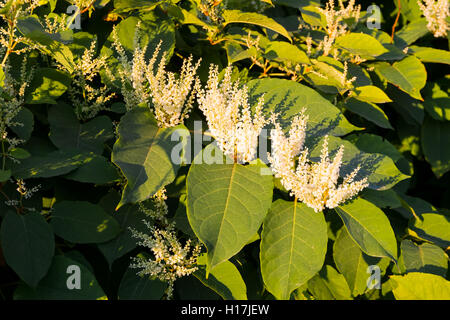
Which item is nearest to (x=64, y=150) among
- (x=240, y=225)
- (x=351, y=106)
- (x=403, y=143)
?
(x=240, y=225)

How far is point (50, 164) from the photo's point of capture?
1586mm

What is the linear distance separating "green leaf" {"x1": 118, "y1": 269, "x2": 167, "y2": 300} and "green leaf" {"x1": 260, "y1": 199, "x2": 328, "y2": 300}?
363mm

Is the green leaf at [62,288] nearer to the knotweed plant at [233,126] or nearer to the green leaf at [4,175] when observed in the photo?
the green leaf at [4,175]

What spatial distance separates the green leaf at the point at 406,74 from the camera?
2432 millimetres

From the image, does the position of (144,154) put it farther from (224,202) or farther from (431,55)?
(431,55)

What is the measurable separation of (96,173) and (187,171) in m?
0.37

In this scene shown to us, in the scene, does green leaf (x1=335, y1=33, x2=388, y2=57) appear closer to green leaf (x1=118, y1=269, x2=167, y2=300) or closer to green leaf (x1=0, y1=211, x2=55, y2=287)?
green leaf (x1=118, y1=269, x2=167, y2=300)

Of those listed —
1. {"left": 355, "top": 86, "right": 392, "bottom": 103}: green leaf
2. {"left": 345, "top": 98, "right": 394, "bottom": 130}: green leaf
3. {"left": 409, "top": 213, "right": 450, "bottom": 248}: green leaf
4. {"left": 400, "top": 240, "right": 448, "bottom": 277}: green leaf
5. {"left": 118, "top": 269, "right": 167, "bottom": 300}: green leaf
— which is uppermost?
{"left": 355, "top": 86, "right": 392, "bottom": 103}: green leaf

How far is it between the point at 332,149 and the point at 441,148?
5.25ft

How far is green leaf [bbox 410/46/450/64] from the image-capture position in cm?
261

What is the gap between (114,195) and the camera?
1.72 m

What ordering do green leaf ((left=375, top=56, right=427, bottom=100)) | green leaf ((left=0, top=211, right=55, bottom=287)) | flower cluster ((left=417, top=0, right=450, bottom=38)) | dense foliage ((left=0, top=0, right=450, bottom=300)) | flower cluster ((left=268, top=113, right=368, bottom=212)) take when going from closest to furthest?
green leaf ((left=0, top=211, right=55, bottom=287))
dense foliage ((left=0, top=0, right=450, bottom=300))
flower cluster ((left=268, top=113, right=368, bottom=212))
green leaf ((left=375, top=56, right=427, bottom=100))
flower cluster ((left=417, top=0, right=450, bottom=38))

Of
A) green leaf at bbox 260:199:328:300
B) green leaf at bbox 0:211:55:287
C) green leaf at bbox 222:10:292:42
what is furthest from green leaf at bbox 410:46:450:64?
green leaf at bbox 0:211:55:287

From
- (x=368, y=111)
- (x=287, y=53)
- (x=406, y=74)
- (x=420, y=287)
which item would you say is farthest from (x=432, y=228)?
(x=287, y=53)
